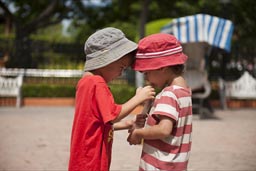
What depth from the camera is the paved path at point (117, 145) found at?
4.64 m

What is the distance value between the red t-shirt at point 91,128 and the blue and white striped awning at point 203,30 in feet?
24.0

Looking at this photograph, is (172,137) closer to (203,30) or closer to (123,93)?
(203,30)

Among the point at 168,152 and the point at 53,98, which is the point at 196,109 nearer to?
the point at 53,98

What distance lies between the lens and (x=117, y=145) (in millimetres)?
5812

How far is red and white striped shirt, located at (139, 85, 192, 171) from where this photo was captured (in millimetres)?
2027

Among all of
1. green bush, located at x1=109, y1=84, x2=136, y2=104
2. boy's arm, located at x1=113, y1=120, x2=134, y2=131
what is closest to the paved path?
green bush, located at x1=109, y1=84, x2=136, y2=104

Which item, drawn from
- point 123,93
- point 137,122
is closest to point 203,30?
point 123,93

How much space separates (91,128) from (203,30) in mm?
7474

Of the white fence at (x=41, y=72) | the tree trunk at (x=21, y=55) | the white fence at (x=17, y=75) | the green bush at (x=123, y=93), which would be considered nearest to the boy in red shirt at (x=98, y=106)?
the green bush at (x=123, y=93)

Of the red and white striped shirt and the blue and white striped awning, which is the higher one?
the blue and white striped awning

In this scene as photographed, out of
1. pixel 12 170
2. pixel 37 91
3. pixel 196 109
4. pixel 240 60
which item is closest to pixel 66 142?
pixel 12 170

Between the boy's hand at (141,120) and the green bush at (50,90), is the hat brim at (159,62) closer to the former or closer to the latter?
the boy's hand at (141,120)

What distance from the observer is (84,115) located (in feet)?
7.11

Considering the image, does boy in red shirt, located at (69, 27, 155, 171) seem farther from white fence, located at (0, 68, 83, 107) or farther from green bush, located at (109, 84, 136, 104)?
white fence, located at (0, 68, 83, 107)
